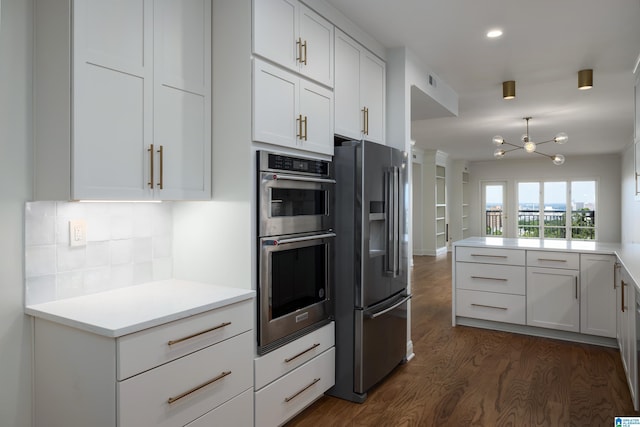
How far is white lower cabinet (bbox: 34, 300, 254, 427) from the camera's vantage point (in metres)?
1.50

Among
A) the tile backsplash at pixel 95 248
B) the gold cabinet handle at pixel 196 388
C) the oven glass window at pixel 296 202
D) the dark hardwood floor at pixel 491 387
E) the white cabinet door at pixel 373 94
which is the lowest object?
the dark hardwood floor at pixel 491 387

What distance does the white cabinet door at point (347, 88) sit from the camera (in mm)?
2727

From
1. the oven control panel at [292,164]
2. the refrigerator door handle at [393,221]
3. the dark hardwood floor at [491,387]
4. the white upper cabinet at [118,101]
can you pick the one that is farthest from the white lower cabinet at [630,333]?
the white upper cabinet at [118,101]

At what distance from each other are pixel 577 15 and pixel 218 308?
2.94 meters

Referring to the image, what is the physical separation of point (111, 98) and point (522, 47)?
10.2 feet

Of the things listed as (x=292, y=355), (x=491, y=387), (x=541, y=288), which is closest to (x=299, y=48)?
(x=292, y=355)

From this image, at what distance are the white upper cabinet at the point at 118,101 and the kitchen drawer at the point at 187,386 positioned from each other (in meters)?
0.73

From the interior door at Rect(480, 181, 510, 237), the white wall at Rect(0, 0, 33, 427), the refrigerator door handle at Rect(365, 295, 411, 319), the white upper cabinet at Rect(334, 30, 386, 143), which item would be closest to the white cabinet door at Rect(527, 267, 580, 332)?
the refrigerator door handle at Rect(365, 295, 411, 319)

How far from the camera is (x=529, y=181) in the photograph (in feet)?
38.3

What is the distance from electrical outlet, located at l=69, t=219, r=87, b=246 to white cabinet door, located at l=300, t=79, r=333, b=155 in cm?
117

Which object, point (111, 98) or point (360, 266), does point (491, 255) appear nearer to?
point (360, 266)

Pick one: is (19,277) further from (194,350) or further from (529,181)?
(529,181)

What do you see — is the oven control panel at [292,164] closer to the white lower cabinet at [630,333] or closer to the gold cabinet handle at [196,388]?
the gold cabinet handle at [196,388]

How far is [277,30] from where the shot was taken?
2207 mm
